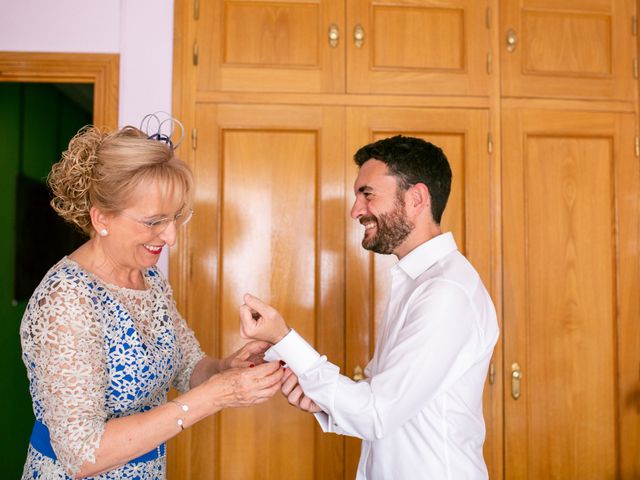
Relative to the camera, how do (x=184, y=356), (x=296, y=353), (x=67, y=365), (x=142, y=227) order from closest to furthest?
(x=67, y=365)
(x=296, y=353)
(x=142, y=227)
(x=184, y=356)

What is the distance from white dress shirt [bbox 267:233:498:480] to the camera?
1330 millimetres

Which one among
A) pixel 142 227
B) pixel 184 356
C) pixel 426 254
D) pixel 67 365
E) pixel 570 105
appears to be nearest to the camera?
pixel 67 365

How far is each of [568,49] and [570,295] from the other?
108cm

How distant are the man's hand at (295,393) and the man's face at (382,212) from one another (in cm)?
46

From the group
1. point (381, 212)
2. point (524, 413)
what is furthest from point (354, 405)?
point (524, 413)

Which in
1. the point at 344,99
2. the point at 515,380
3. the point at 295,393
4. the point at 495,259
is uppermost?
the point at 344,99

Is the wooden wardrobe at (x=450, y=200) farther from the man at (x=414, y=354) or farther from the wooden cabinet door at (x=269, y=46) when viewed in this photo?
the man at (x=414, y=354)

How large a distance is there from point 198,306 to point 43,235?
2.12 meters

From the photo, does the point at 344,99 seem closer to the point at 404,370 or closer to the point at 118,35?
the point at 118,35

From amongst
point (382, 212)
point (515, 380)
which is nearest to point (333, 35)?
point (382, 212)

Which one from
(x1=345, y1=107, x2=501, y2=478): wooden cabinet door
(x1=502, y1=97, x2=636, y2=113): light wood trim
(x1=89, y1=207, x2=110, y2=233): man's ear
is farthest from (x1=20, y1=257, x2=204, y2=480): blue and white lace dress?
(x1=502, y1=97, x2=636, y2=113): light wood trim

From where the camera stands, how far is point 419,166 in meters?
1.67

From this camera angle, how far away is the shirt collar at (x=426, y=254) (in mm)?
1604

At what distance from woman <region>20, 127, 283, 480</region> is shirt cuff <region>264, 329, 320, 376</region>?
10cm
